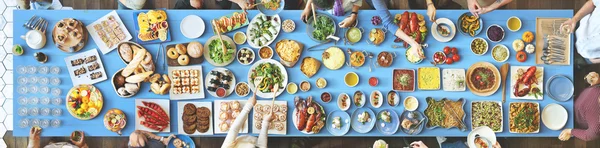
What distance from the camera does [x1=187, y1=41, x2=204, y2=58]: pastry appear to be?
4034 mm

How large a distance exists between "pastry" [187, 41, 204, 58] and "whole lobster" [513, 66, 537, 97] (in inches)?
118


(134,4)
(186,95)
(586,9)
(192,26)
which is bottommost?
(186,95)

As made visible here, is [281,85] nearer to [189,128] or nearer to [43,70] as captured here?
[189,128]

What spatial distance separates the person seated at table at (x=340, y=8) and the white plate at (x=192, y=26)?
983 mm

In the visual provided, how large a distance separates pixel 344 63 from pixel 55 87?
2833 mm

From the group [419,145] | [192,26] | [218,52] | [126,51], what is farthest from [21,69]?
[419,145]

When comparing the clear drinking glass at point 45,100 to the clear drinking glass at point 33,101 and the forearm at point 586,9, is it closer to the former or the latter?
the clear drinking glass at point 33,101

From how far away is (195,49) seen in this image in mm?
4031

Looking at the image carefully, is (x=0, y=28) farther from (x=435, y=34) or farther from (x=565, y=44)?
(x=565, y=44)

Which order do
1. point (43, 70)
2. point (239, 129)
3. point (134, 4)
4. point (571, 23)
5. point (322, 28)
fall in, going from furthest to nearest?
point (134, 4)
point (43, 70)
point (322, 28)
point (571, 23)
point (239, 129)

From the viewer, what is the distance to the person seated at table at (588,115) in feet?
13.0

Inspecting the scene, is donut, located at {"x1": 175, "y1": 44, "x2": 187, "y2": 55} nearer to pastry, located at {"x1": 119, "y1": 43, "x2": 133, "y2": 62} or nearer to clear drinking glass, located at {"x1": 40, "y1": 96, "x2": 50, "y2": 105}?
pastry, located at {"x1": 119, "y1": 43, "x2": 133, "y2": 62}

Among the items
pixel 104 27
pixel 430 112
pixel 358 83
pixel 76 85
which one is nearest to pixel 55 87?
pixel 76 85

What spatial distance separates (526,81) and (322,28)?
6.52ft
